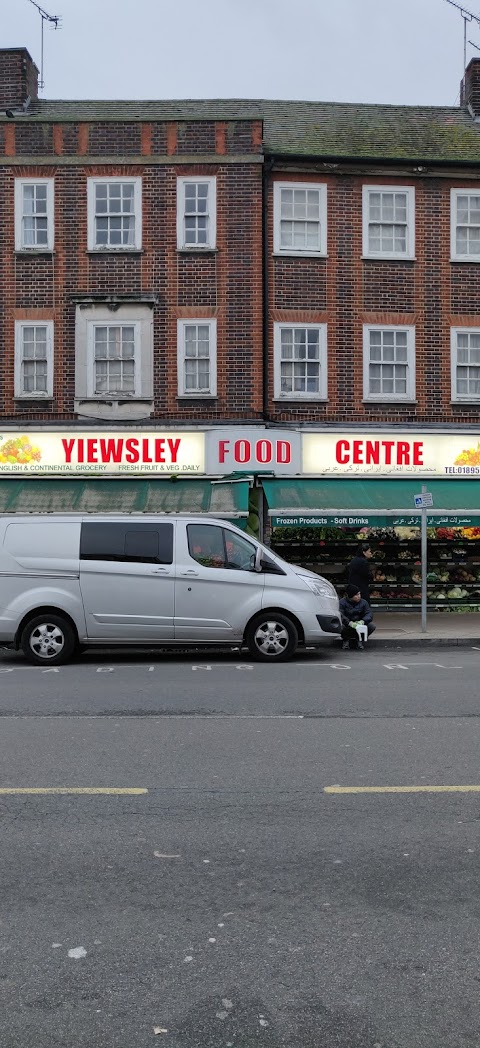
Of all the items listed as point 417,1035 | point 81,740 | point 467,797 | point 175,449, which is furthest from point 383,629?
point 417,1035

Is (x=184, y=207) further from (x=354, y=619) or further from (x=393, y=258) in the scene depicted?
(x=354, y=619)

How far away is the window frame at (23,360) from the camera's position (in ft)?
67.7

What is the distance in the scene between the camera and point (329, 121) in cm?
2317

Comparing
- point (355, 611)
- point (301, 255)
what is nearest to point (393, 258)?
point (301, 255)

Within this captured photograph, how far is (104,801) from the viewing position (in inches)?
233

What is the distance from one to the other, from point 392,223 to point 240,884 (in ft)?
61.3

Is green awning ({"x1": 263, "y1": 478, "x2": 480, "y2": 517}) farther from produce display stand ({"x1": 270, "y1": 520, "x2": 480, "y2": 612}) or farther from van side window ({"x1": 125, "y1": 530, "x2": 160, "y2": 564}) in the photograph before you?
van side window ({"x1": 125, "y1": 530, "x2": 160, "y2": 564})

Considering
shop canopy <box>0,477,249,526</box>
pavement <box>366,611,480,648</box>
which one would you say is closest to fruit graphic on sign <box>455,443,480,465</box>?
pavement <box>366,611,480,648</box>

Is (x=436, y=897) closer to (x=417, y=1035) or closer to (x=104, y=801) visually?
(x=417, y=1035)

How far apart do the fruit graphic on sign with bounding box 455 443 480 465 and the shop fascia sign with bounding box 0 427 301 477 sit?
341 cm

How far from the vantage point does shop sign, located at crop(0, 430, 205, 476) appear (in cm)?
2052

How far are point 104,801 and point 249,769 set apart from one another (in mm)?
1216

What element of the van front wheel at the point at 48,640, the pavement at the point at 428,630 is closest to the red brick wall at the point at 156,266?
the pavement at the point at 428,630

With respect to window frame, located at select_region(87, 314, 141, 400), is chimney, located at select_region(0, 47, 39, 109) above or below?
above
